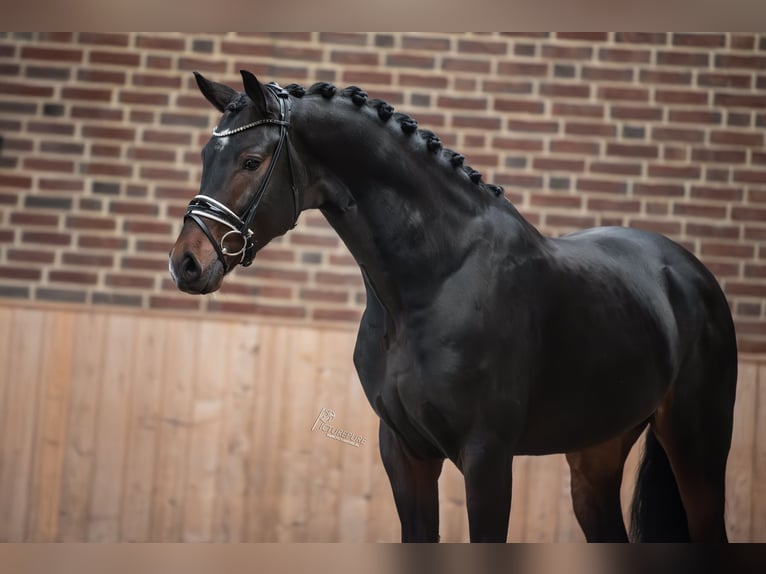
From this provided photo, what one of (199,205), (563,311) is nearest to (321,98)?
(199,205)

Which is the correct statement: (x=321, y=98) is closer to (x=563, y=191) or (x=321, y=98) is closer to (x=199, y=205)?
(x=199, y=205)

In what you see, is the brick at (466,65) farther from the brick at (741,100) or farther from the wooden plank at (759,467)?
the wooden plank at (759,467)

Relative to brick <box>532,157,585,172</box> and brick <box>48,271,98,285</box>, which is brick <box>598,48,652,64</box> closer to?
brick <box>532,157,585,172</box>

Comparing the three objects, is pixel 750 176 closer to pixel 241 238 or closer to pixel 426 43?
pixel 426 43

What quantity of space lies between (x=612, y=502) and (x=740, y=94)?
153cm

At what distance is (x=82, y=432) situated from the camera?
3363mm

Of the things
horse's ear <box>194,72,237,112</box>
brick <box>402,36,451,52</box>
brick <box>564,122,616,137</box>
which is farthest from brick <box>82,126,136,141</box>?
horse's ear <box>194,72,237,112</box>

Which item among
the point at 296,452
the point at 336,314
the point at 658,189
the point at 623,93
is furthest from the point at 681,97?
the point at 296,452

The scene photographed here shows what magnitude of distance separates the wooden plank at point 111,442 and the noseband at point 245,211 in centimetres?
168

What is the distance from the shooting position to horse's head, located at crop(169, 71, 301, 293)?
1754mm

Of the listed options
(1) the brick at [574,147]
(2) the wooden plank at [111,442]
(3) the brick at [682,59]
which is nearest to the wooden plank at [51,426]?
(2) the wooden plank at [111,442]

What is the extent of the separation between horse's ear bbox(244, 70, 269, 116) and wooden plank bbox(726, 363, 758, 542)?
2.07 m

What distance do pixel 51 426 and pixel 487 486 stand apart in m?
2.04

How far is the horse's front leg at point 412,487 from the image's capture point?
6.59 ft
